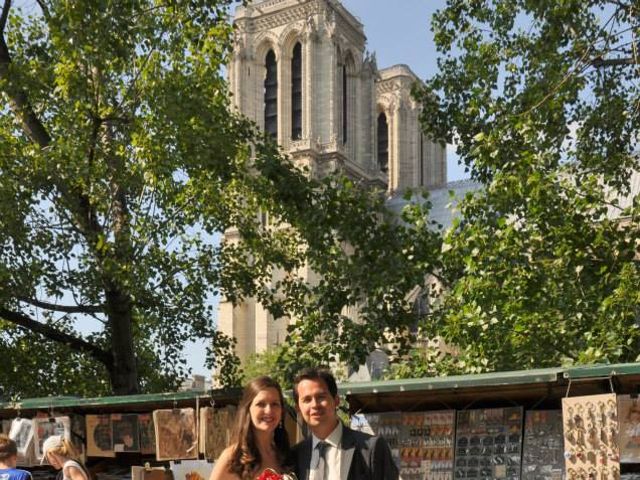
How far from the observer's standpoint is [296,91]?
64562 mm

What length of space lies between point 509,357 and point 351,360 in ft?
6.79

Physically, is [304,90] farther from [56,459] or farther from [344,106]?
[56,459]

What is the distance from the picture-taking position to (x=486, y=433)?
6.23 meters

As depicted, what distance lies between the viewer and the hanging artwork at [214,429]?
23.8 feet

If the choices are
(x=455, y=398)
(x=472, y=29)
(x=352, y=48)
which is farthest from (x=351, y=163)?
(x=455, y=398)

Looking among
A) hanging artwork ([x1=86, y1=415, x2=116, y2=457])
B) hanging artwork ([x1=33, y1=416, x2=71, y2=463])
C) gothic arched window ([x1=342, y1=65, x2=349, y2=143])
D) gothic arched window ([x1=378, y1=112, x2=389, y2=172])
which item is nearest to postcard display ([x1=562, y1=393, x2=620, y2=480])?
hanging artwork ([x1=86, y1=415, x2=116, y2=457])

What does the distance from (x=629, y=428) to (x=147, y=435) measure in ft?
13.8

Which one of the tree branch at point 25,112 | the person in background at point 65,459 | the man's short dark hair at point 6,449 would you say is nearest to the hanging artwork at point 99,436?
the person in background at point 65,459

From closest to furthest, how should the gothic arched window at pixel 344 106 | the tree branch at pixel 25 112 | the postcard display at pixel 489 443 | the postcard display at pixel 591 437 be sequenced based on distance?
the postcard display at pixel 591 437, the postcard display at pixel 489 443, the tree branch at pixel 25 112, the gothic arched window at pixel 344 106

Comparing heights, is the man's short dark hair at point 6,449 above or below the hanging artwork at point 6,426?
above

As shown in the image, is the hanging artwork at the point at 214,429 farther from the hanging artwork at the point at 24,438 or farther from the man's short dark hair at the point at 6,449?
the hanging artwork at the point at 24,438

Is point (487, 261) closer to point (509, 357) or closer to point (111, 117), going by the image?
point (509, 357)

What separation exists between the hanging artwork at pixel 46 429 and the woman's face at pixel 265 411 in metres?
5.31

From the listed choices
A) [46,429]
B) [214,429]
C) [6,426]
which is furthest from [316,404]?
[6,426]
